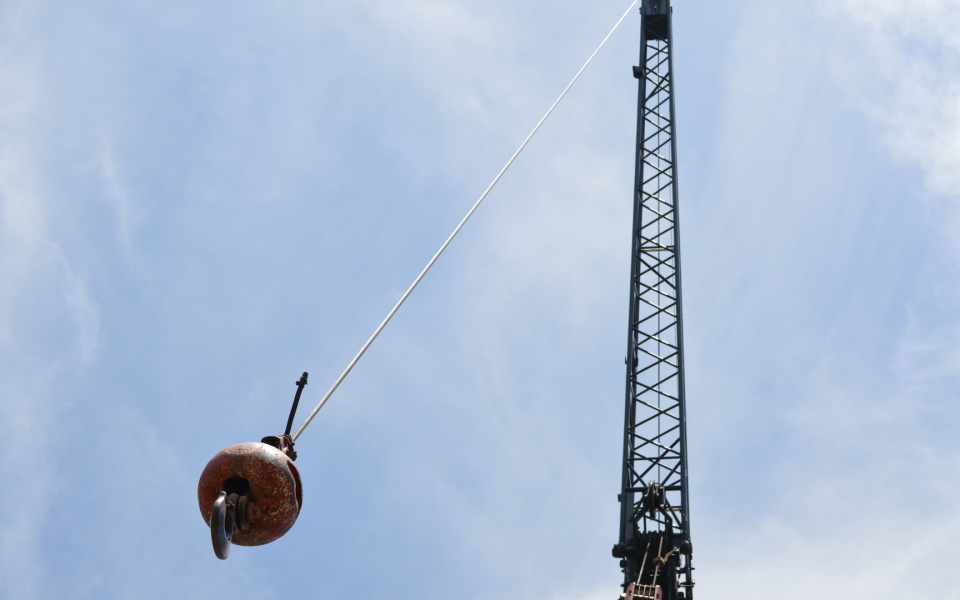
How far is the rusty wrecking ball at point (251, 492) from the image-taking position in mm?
5719

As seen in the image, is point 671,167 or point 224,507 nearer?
point 224,507

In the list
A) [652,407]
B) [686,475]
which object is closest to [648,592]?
[686,475]

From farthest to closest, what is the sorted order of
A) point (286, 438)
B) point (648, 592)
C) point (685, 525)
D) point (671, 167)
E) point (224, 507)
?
point (671, 167), point (685, 525), point (648, 592), point (286, 438), point (224, 507)

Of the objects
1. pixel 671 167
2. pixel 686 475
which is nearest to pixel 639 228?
pixel 671 167

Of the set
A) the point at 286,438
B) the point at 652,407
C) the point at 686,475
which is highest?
the point at 652,407

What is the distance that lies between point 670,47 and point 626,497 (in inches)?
763

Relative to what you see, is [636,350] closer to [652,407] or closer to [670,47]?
[652,407]

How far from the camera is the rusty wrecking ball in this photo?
572cm

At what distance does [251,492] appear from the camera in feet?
18.9

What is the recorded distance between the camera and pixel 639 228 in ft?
104

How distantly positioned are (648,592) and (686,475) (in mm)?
4539

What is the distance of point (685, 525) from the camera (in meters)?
23.7

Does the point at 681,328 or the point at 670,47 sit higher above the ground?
the point at 670,47

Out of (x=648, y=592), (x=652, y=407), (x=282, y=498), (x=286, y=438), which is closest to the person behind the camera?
(x=282, y=498)
